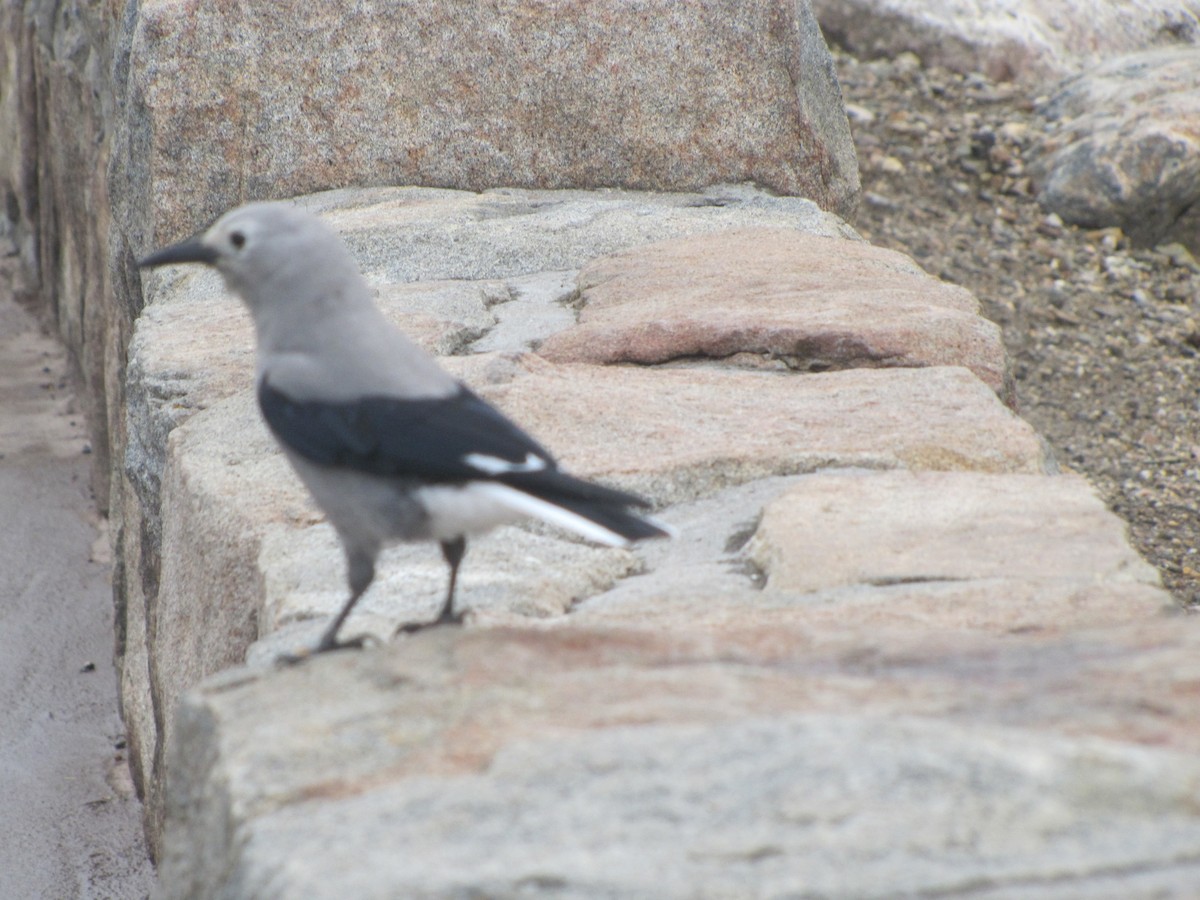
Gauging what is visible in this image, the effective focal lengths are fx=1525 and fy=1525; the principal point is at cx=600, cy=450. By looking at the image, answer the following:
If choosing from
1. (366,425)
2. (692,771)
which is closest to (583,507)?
(366,425)

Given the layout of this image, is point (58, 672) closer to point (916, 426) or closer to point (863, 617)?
point (916, 426)

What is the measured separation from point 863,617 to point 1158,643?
42 cm

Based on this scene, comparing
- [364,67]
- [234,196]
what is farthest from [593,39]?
[234,196]

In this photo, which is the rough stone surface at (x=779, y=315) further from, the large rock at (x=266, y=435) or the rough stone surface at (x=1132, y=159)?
the rough stone surface at (x=1132, y=159)

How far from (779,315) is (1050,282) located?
292 centimetres

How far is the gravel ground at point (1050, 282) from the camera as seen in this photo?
15.5 ft

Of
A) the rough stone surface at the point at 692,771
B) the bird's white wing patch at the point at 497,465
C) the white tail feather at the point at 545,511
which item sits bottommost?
the rough stone surface at the point at 692,771

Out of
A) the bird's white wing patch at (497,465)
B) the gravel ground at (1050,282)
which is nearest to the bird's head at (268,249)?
the bird's white wing patch at (497,465)

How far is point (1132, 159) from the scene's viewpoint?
20.0 ft

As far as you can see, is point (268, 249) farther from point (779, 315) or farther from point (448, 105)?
point (448, 105)

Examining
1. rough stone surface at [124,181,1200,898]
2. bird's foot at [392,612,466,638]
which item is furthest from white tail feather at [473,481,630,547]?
bird's foot at [392,612,466,638]

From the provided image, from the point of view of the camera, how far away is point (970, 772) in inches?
52.4

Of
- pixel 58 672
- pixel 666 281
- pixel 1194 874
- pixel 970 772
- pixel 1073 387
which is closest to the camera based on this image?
pixel 1194 874

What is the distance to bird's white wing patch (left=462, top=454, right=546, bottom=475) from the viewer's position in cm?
→ 191
